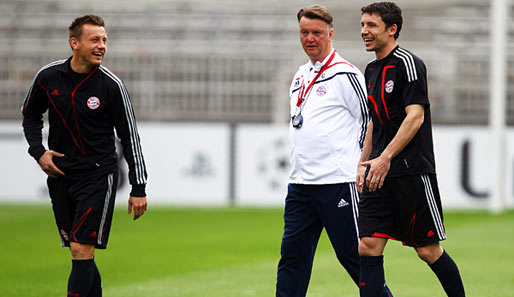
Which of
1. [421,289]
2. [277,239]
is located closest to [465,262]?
[421,289]

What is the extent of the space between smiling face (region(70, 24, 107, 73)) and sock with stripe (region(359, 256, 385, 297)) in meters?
2.07

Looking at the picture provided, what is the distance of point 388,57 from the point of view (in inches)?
209

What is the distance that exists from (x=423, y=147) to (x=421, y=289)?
120 inches

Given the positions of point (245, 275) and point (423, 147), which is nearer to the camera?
point (423, 147)

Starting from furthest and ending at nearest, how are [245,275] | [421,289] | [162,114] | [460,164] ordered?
1. [162,114]
2. [460,164]
3. [245,275]
4. [421,289]

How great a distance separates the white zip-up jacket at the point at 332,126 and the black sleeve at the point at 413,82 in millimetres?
415

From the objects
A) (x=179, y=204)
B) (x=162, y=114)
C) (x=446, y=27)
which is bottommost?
(x=179, y=204)

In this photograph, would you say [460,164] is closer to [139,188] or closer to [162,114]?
[162,114]

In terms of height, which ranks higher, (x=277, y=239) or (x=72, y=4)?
(x=72, y=4)

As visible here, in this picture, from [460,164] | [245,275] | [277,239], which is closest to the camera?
[245,275]

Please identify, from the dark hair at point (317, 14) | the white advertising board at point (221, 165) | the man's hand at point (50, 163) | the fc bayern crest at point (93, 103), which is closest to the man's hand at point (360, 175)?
the dark hair at point (317, 14)

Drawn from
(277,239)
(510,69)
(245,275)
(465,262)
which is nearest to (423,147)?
(245,275)

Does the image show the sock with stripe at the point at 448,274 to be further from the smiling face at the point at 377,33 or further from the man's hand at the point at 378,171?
the smiling face at the point at 377,33

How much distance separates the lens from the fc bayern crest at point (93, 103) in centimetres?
556
